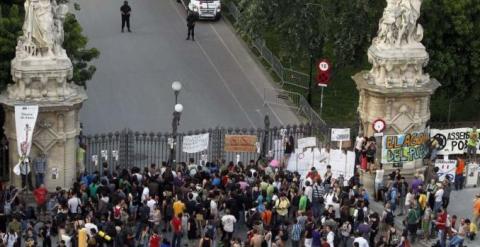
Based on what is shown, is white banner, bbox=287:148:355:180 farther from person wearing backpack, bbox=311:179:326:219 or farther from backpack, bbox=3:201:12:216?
backpack, bbox=3:201:12:216

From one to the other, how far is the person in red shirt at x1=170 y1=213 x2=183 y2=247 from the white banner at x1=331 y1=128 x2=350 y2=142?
7.83m

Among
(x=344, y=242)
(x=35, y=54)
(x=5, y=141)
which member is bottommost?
(x=344, y=242)

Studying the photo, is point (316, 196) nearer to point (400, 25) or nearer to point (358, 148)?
point (358, 148)

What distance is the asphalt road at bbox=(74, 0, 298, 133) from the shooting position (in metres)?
44.3

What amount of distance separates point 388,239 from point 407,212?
3361 millimetres

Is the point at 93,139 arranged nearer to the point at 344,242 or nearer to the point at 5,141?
the point at 5,141

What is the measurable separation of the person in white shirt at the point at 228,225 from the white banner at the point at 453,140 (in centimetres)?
985

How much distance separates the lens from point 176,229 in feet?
107

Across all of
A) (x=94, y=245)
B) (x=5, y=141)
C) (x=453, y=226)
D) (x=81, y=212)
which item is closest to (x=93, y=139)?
(x=5, y=141)

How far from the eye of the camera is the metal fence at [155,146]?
123 feet

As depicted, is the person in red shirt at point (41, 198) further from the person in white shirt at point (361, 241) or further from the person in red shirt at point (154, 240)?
the person in white shirt at point (361, 241)

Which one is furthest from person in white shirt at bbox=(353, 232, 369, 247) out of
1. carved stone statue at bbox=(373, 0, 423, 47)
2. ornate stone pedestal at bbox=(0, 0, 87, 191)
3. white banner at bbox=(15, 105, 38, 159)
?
white banner at bbox=(15, 105, 38, 159)

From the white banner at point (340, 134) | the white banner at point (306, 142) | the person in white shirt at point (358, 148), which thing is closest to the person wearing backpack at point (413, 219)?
the person in white shirt at point (358, 148)

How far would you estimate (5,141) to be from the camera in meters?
35.8
